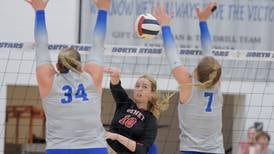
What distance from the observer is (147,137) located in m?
6.39

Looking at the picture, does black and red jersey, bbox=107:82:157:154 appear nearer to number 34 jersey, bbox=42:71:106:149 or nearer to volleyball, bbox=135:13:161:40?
number 34 jersey, bbox=42:71:106:149

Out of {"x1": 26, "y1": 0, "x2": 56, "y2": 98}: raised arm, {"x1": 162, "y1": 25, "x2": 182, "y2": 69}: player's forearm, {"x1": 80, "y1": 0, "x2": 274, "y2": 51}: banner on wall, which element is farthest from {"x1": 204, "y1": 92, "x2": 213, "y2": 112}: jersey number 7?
{"x1": 80, "y1": 0, "x2": 274, "y2": 51}: banner on wall

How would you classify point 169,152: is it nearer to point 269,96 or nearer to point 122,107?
point 269,96

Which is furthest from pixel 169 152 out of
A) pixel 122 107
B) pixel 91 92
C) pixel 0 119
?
pixel 91 92

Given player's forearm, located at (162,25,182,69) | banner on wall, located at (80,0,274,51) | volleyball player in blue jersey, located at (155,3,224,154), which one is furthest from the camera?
banner on wall, located at (80,0,274,51)

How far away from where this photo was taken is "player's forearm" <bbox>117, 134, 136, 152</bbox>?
6.21 m

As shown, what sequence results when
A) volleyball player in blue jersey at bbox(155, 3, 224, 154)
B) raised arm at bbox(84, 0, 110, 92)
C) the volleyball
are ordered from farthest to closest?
the volleyball
volleyball player in blue jersey at bbox(155, 3, 224, 154)
raised arm at bbox(84, 0, 110, 92)

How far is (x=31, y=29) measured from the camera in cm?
1067

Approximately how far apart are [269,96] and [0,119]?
11.0 ft

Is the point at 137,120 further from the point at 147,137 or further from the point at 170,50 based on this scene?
the point at 170,50

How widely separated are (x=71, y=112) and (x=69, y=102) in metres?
0.07

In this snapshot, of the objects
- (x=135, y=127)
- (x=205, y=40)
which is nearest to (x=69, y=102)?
(x=135, y=127)

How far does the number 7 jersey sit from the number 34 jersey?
997 millimetres

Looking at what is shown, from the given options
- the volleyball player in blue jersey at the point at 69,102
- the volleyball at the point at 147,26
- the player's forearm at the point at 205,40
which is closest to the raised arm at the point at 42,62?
the volleyball player in blue jersey at the point at 69,102
